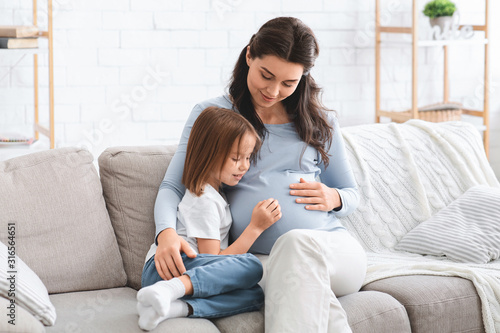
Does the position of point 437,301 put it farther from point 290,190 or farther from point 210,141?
point 210,141

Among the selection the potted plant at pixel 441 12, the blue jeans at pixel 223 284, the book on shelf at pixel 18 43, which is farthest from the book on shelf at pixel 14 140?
the potted plant at pixel 441 12

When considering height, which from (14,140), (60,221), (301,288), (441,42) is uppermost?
(441,42)

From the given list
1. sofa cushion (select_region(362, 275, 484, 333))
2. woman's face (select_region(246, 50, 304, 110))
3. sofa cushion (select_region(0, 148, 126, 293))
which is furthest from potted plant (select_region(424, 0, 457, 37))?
sofa cushion (select_region(0, 148, 126, 293))

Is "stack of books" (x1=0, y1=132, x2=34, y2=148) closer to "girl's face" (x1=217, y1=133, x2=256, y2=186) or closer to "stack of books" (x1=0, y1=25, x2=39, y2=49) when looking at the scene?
"stack of books" (x1=0, y1=25, x2=39, y2=49)

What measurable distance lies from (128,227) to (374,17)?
2.17 m

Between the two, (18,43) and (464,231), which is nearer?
(464,231)

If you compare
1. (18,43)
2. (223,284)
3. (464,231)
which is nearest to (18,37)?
(18,43)

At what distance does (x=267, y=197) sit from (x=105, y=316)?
56cm

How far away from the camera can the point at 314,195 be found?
184cm

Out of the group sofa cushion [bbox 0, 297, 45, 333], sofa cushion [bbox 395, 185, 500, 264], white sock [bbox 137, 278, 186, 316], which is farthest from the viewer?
sofa cushion [bbox 395, 185, 500, 264]

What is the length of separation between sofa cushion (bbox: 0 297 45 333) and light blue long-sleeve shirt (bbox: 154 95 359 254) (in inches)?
17.1

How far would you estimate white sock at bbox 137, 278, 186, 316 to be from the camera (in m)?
1.35

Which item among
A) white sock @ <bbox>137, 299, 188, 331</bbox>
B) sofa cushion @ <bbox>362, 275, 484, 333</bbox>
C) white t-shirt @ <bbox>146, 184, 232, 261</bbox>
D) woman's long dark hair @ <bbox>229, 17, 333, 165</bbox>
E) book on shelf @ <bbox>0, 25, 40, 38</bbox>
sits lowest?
sofa cushion @ <bbox>362, 275, 484, 333</bbox>

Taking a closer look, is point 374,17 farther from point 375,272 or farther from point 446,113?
point 375,272
